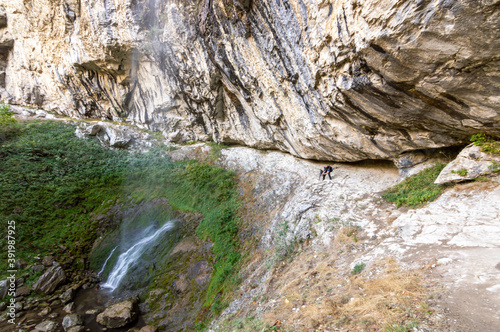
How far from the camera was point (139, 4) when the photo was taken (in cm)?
1452

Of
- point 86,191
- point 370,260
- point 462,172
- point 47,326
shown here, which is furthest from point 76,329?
point 462,172

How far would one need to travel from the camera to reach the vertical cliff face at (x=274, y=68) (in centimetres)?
472

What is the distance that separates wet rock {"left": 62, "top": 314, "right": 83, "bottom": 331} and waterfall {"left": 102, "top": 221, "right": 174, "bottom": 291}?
1.83 metres

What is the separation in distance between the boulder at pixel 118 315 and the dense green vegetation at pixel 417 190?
11044 millimetres

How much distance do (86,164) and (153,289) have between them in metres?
11.8

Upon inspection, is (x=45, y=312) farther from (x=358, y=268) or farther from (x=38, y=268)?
(x=358, y=268)

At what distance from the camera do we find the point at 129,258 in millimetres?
11406

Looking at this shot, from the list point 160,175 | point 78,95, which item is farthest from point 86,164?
point 78,95

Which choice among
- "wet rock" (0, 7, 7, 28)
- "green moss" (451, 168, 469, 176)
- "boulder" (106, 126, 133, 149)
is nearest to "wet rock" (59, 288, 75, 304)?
"boulder" (106, 126, 133, 149)

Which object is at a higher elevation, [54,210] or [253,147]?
[253,147]

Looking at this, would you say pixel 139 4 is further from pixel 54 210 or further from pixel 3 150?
pixel 54 210

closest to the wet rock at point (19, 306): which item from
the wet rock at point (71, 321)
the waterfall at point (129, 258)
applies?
the wet rock at point (71, 321)

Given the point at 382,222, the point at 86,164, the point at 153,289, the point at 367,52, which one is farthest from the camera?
the point at 86,164

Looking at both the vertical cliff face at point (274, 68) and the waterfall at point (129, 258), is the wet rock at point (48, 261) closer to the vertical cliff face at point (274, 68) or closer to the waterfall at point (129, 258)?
the waterfall at point (129, 258)
